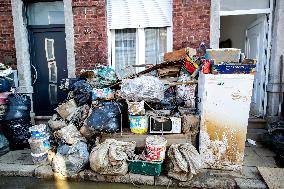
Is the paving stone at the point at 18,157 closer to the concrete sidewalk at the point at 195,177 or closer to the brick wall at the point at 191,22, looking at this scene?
the concrete sidewalk at the point at 195,177

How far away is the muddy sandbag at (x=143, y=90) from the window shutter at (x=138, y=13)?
221 cm

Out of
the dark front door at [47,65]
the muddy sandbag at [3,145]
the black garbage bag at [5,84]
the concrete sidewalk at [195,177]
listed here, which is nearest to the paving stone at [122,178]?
the concrete sidewalk at [195,177]

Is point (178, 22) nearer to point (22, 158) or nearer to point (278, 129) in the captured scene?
point (278, 129)

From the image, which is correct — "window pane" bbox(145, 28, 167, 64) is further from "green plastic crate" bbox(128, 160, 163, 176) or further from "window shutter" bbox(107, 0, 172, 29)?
"green plastic crate" bbox(128, 160, 163, 176)

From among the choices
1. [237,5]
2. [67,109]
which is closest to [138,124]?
[67,109]

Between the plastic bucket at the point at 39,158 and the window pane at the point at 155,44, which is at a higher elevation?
the window pane at the point at 155,44

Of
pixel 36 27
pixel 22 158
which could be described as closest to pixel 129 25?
pixel 36 27

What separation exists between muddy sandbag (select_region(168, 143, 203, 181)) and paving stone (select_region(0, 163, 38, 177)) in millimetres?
2517

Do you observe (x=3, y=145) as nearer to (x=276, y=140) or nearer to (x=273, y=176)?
(x=273, y=176)

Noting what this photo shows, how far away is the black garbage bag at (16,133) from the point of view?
16.6 feet

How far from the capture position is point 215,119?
4062 millimetres

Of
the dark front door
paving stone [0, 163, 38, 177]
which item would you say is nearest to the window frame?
the dark front door

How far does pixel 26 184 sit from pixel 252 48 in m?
6.42

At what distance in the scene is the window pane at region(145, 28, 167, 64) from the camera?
20.4 ft
